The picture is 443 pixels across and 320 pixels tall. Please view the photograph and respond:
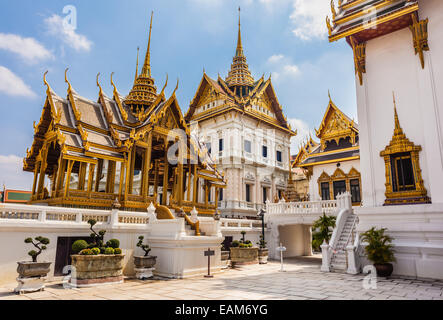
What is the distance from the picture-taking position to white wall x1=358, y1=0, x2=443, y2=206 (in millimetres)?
9812

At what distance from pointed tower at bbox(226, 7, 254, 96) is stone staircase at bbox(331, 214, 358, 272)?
19.8m

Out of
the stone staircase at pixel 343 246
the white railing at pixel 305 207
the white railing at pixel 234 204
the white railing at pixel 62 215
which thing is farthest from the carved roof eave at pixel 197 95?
the white railing at pixel 62 215

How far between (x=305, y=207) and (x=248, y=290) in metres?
10.4

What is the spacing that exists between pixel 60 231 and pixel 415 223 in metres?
10.8

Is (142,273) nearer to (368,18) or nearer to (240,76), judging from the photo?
(368,18)

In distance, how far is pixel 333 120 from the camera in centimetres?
2278

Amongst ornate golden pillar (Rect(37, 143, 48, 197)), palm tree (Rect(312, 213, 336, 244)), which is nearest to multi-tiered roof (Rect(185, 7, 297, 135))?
palm tree (Rect(312, 213, 336, 244))

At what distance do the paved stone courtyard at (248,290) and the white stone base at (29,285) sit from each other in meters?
0.16

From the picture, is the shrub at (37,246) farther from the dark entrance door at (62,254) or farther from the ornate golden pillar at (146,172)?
the ornate golden pillar at (146,172)

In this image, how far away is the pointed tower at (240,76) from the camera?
31.6 m

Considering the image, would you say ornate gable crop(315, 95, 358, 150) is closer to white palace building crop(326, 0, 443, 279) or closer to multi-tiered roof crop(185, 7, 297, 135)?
multi-tiered roof crop(185, 7, 297, 135)

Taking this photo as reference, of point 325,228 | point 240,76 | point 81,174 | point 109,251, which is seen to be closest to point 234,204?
point 325,228

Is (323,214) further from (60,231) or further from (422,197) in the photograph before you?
(60,231)

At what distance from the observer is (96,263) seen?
8.06m
